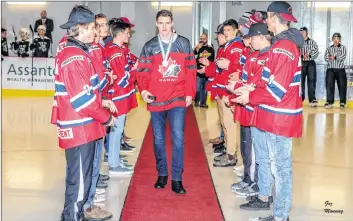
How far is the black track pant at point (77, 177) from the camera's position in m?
3.88

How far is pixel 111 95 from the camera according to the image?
590 centimetres

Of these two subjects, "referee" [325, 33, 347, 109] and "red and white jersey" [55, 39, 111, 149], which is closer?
"red and white jersey" [55, 39, 111, 149]

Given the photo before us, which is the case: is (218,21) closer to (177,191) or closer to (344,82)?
(344,82)

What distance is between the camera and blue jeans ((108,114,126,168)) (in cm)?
605

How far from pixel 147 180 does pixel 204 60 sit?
1408 mm

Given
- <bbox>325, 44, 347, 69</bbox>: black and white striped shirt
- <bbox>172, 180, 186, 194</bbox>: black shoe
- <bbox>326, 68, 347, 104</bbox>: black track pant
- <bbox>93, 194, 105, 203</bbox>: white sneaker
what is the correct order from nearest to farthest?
<bbox>93, 194, 105, 203</bbox>: white sneaker
<bbox>172, 180, 186, 194</bbox>: black shoe
<bbox>325, 44, 347, 69</bbox>: black and white striped shirt
<bbox>326, 68, 347, 104</bbox>: black track pant

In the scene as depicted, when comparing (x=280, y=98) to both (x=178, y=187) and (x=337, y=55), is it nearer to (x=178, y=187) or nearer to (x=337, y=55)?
(x=178, y=187)

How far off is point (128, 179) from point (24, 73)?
400 inches

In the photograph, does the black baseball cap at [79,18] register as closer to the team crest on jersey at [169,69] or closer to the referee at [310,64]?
the team crest on jersey at [169,69]

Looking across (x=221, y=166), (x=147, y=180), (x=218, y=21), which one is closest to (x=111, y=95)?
(x=147, y=180)

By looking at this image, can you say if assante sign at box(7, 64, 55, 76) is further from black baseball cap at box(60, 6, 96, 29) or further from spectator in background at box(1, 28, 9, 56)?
black baseball cap at box(60, 6, 96, 29)

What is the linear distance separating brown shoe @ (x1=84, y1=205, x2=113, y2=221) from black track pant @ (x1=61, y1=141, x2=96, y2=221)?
49 cm

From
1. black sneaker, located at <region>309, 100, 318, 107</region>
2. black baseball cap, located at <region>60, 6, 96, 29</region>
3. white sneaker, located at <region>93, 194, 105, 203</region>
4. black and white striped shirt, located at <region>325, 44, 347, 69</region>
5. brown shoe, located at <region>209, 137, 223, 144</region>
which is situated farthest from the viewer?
black sneaker, located at <region>309, 100, 318, 107</region>

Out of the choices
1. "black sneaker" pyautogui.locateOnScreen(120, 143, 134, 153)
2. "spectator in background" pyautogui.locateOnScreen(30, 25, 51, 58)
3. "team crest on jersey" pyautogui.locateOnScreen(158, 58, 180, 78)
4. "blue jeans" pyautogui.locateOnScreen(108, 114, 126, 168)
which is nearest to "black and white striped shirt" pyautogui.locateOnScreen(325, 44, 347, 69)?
"spectator in background" pyautogui.locateOnScreen(30, 25, 51, 58)
